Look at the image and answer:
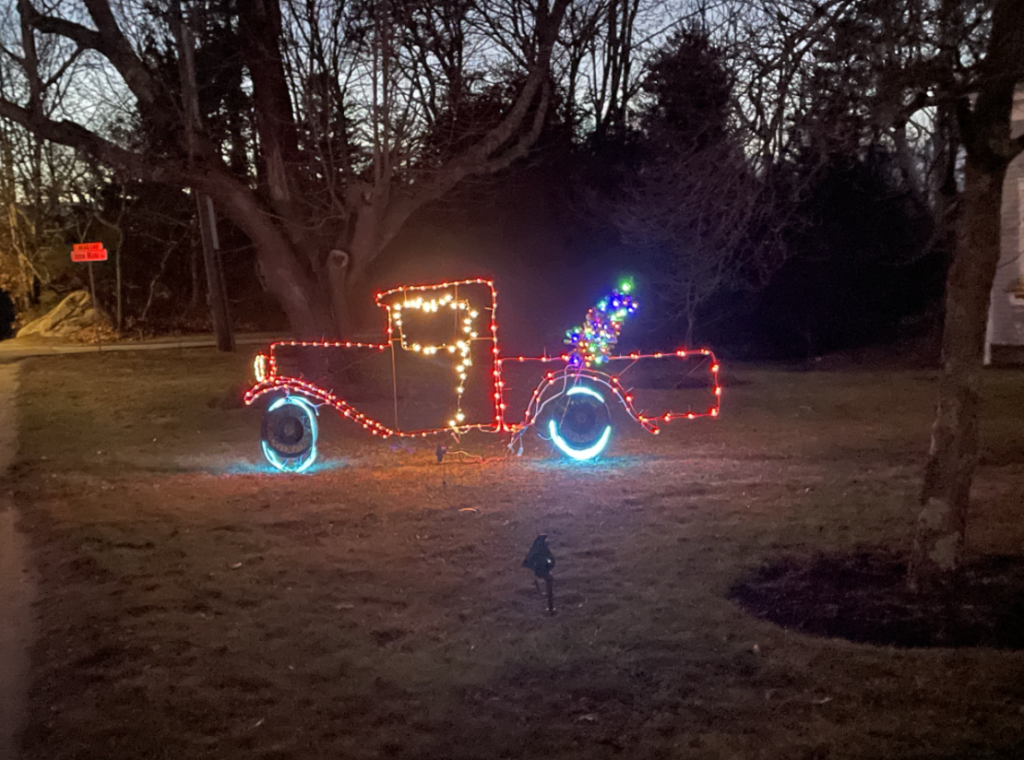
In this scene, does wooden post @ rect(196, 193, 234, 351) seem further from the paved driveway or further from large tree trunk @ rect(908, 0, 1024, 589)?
large tree trunk @ rect(908, 0, 1024, 589)

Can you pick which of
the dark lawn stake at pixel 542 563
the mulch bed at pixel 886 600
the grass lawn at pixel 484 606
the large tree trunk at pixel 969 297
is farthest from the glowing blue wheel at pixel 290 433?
the large tree trunk at pixel 969 297

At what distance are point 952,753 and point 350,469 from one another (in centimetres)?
696

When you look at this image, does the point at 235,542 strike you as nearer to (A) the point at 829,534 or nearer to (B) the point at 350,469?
(B) the point at 350,469

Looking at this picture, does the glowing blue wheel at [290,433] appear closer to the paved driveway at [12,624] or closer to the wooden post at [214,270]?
the paved driveway at [12,624]

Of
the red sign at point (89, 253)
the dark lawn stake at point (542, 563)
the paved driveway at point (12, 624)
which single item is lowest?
the paved driveway at point (12, 624)

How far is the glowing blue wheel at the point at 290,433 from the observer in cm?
962

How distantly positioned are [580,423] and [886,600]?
452 centimetres

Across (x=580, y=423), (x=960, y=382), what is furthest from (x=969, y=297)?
(x=580, y=423)

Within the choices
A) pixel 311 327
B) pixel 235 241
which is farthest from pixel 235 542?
pixel 235 241

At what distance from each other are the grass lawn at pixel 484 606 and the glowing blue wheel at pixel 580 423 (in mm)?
350

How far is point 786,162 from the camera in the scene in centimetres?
750

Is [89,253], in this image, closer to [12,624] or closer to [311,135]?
[311,135]

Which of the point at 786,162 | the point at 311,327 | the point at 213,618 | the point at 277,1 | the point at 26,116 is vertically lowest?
the point at 213,618

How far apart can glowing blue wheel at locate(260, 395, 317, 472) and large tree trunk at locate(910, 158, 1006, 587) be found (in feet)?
20.2
